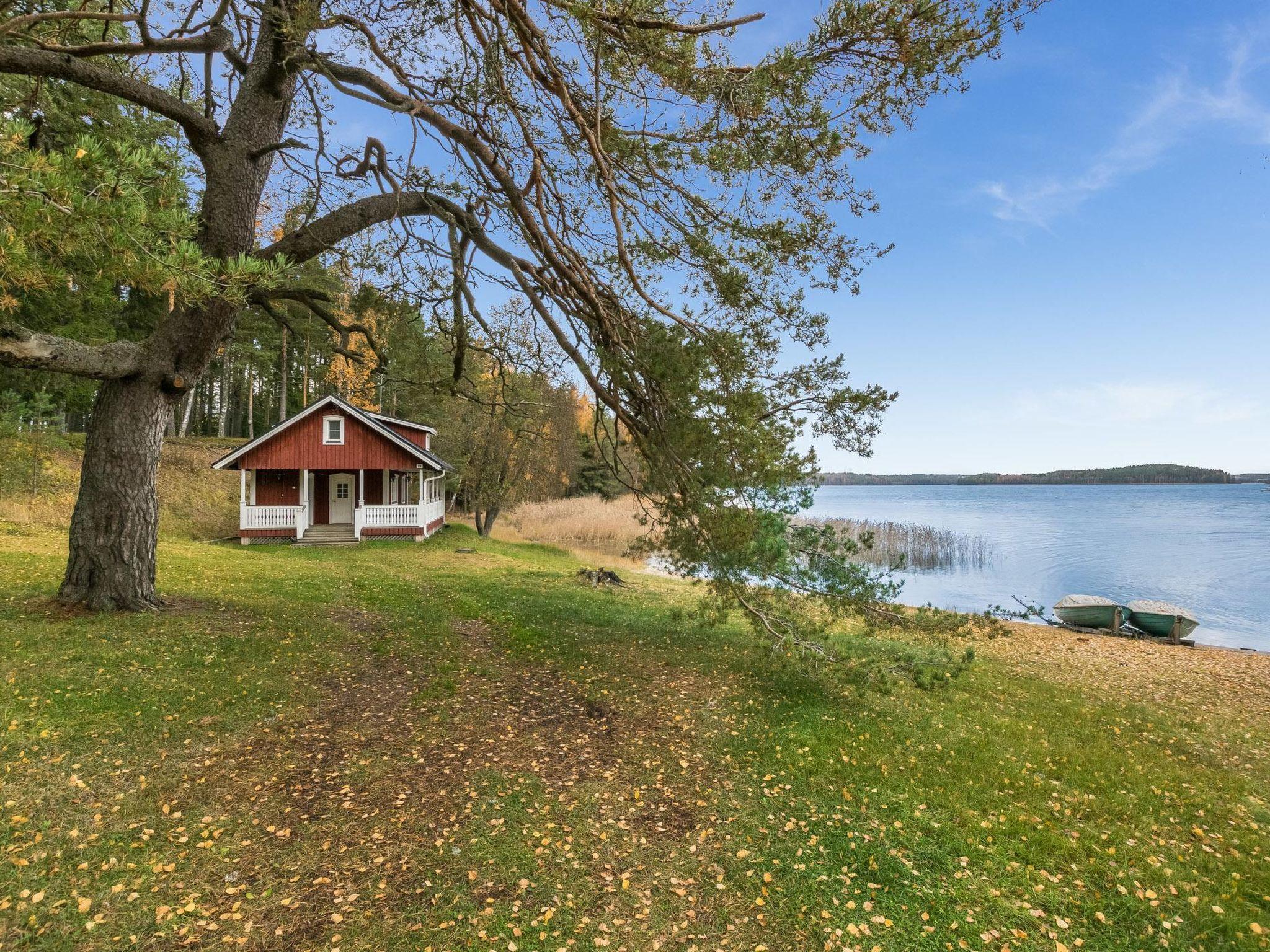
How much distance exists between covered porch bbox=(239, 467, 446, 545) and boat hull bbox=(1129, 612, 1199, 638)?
75.3 feet

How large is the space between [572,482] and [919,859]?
122ft

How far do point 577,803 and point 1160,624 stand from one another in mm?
17521

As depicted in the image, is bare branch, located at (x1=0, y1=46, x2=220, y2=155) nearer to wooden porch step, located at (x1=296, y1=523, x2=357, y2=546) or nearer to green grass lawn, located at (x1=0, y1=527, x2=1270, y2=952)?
green grass lawn, located at (x1=0, y1=527, x2=1270, y2=952)

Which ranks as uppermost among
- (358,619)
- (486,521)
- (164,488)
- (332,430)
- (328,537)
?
(332,430)

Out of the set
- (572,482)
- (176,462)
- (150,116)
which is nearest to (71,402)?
(176,462)

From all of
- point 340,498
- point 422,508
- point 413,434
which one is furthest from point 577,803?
point 413,434

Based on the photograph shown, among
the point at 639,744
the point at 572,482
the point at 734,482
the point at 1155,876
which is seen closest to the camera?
the point at 1155,876

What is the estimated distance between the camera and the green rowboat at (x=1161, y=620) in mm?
14586

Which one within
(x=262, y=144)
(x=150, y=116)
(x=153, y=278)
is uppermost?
(x=150, y=116)

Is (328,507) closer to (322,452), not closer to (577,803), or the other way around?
(322,452)

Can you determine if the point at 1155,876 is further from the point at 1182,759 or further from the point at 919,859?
the point at 1182,759

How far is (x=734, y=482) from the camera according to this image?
5945 millimetres

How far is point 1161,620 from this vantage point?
14.8 metres

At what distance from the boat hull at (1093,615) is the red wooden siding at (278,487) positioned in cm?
2632
